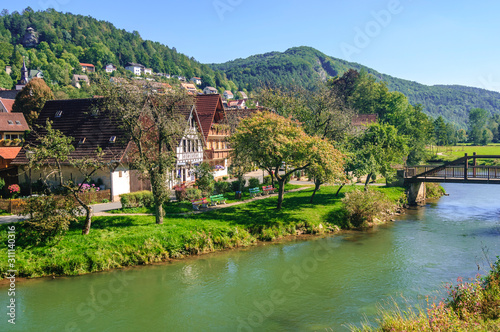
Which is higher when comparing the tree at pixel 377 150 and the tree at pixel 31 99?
the tree at pixel 31 99

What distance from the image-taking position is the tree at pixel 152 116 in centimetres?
2239

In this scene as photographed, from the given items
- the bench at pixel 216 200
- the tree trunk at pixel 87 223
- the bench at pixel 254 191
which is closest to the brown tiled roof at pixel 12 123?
the bench at pixel 216 200

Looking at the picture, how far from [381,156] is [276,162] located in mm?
13080

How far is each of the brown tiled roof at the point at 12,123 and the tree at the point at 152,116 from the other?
1387 inches

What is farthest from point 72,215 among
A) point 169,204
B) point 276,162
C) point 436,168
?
point 436,168

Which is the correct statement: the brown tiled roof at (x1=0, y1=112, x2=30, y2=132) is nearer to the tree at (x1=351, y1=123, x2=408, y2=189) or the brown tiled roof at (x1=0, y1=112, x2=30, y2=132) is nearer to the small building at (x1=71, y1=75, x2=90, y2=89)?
the tree at (x1=351, y1=123, x2=408, y2=189)

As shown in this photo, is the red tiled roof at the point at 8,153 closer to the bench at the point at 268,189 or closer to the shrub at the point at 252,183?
the shrub at the point at 252,183

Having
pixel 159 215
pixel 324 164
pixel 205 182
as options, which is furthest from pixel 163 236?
pixel 324 164

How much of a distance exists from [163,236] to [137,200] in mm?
6998

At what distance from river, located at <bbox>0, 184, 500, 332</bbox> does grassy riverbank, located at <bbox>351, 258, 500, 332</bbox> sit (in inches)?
110

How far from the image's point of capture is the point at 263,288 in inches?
738

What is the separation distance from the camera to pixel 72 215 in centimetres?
2177

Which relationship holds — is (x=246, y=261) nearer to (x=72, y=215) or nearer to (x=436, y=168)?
(x=72, y=215)

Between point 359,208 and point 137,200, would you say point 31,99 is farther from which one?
point 359,208
